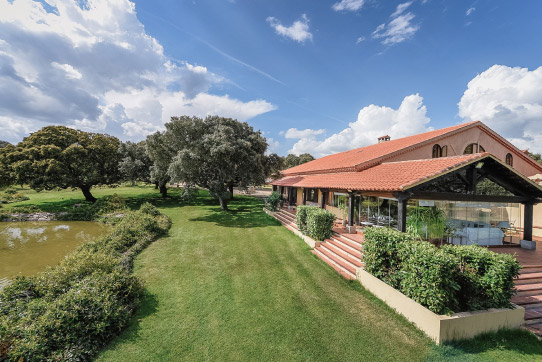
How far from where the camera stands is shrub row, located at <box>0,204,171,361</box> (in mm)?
4758

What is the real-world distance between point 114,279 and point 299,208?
9.77 metres

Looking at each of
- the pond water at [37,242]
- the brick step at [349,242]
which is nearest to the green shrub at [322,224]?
the brick step at [349,242]

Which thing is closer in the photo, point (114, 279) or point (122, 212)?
point (114, 279)

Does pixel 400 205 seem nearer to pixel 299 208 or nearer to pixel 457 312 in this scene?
pixel 457 312

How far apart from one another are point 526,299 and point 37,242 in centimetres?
2295

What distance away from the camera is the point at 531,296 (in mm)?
6980

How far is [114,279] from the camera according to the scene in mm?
6754

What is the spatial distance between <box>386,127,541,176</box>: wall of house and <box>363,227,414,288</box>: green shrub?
9712mm

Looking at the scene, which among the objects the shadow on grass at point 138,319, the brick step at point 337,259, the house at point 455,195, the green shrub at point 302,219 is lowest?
the shadow on grass at point 138,319

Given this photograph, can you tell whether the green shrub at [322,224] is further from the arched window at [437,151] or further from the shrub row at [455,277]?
the arched window at [437,151]

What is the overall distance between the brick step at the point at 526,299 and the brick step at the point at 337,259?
4430mm

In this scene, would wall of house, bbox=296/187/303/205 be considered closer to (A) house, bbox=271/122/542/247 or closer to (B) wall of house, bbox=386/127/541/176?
(A) house, bbox=271/122/542/247

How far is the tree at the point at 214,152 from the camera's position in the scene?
18312 mm

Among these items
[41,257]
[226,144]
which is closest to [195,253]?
[41,257]
